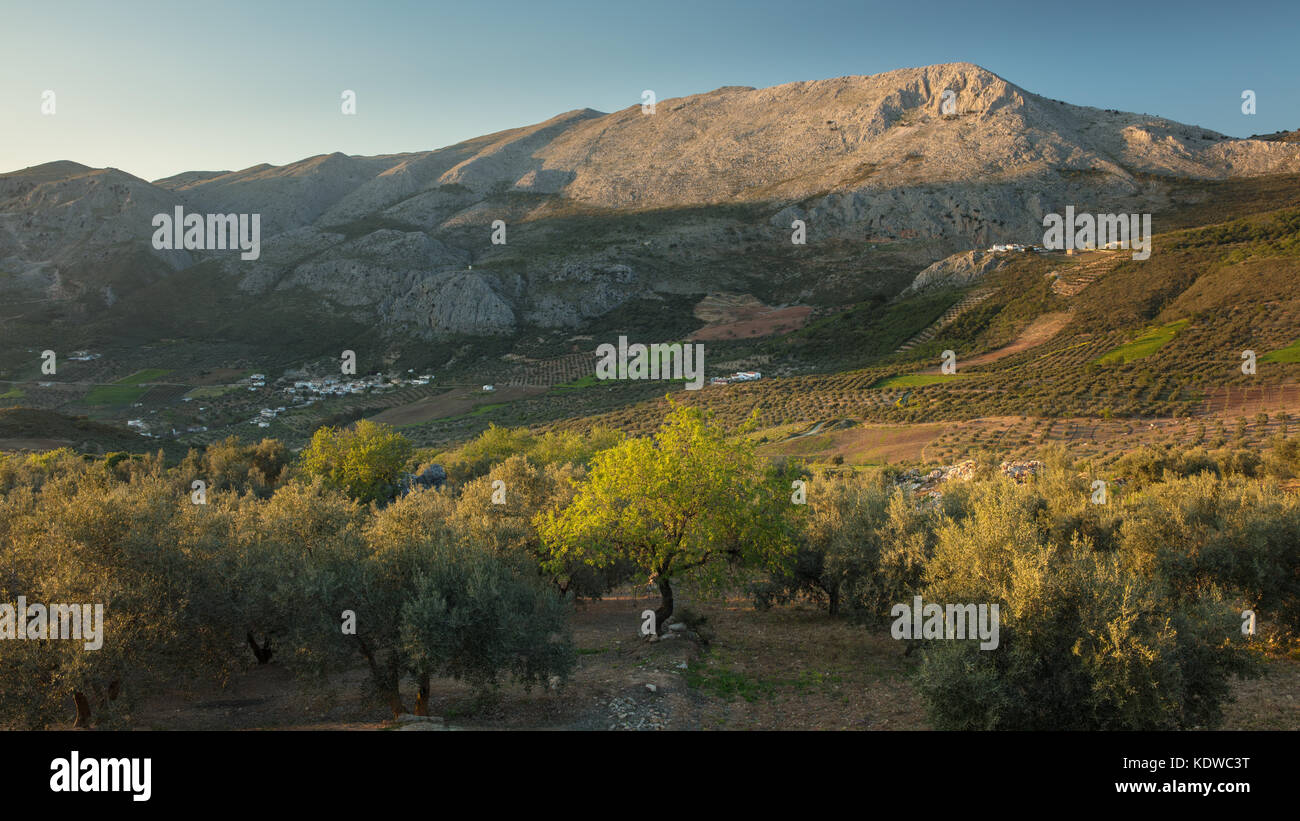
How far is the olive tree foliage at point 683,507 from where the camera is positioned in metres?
18.7

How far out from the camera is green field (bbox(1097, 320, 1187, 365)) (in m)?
65.9

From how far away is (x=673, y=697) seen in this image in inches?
636

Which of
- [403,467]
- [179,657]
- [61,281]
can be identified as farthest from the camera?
[61,281]

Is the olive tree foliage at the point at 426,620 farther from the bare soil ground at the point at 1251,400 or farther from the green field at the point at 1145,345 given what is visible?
the green field at the point at 1145,345

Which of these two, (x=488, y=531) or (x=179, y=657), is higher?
(x=488, y=531)

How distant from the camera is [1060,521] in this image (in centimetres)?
2091

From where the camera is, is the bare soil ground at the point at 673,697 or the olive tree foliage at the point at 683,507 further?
the olive tree foliage at the point at 683,507

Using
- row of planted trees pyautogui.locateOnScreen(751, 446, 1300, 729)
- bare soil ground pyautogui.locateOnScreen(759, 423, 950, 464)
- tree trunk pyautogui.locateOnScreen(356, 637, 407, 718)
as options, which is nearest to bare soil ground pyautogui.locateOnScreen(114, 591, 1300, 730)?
tree trunk pyautogui.locateOnScreen(356, 637, 407, 718)

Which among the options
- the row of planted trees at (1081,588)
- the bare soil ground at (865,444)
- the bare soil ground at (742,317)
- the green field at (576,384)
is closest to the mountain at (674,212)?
the bare soil ground at (742,317)

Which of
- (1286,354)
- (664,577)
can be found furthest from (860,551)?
(1286,354)

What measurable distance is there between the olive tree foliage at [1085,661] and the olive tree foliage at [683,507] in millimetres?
6963
